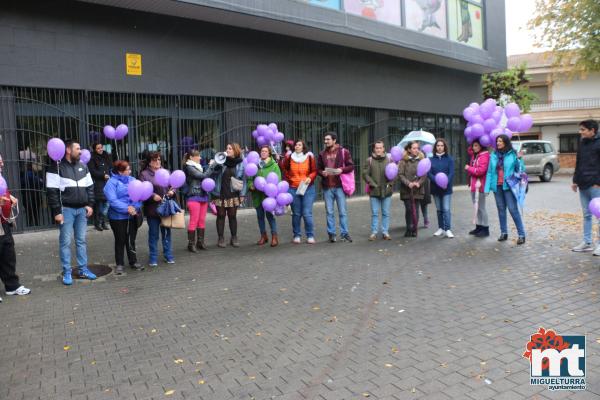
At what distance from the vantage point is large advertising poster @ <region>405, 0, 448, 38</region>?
16.8 meters

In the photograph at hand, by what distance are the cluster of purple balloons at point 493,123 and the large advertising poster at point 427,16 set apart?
8902mm

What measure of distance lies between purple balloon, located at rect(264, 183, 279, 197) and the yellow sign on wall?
215 inches

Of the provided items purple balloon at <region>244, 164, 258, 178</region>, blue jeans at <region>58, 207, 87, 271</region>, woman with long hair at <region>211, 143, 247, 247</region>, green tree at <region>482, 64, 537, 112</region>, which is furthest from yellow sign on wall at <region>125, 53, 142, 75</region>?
green tree at <region>482, 64, 537, 112</region>

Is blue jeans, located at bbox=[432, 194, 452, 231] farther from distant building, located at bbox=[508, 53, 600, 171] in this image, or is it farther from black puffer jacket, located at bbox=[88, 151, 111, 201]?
distant building, located at bbox=[508, 53, 600, 171]

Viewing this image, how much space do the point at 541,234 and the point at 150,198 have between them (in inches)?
269

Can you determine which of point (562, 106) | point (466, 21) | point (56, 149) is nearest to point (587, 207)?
point (56, 149)

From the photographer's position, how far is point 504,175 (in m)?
8.09

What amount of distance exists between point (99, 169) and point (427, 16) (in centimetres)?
1297

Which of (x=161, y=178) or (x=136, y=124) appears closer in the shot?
(x=161, y=178)

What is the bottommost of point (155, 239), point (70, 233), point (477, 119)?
point (155, 239)

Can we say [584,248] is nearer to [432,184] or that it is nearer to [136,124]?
[432,184]

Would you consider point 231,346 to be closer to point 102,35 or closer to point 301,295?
point 301,295

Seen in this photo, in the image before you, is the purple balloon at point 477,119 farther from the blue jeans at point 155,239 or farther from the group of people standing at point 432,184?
the blue jeans at point 155,239

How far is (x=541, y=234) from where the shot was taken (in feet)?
29.0
